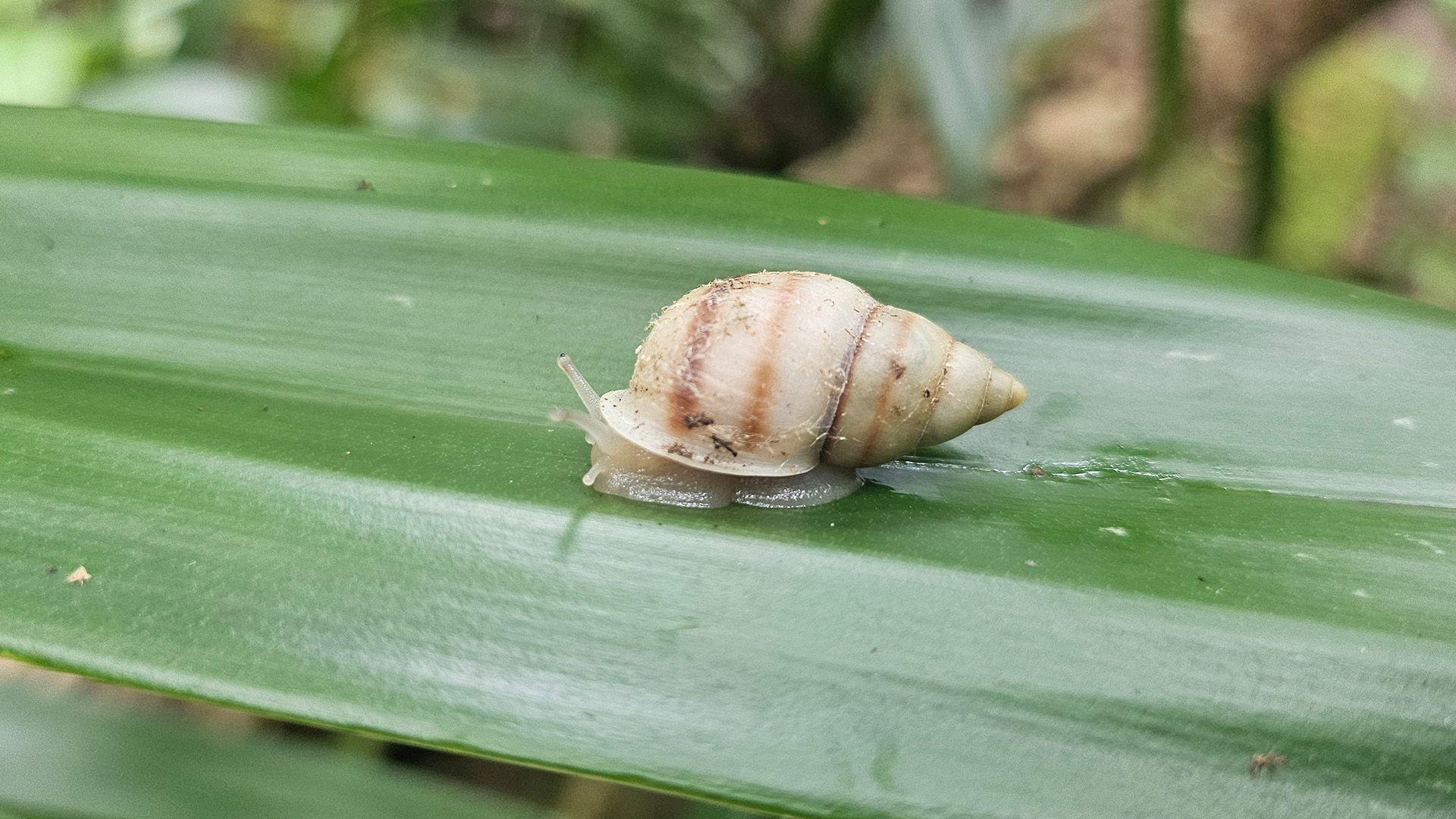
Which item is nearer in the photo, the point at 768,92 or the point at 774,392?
the point at 774,392

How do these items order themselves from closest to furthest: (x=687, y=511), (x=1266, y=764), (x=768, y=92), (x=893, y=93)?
(x=1266, y=764) < (x=687, y=511) < (x=768, y=92) < (x=893, y=93)

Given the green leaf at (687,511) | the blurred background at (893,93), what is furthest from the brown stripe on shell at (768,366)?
the blurred background at (893,93)

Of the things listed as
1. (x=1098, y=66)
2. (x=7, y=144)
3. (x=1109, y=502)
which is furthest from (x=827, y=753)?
(x=1098, y=66)

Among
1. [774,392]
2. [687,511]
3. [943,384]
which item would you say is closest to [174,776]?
[687,511]

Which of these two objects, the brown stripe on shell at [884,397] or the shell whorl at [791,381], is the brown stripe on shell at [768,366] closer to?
the shell whorl at [791,381]

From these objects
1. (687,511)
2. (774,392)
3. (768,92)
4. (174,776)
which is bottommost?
(174,776)

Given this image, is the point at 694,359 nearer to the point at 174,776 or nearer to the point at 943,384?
the point at 943,384

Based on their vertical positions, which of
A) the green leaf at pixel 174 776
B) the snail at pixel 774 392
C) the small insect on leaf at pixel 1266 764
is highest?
the snail at pixel 774 392

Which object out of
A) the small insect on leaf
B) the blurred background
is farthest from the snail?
the blurred background

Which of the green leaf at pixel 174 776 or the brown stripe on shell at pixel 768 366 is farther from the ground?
the brown stripe on shell at pixel 768 366
